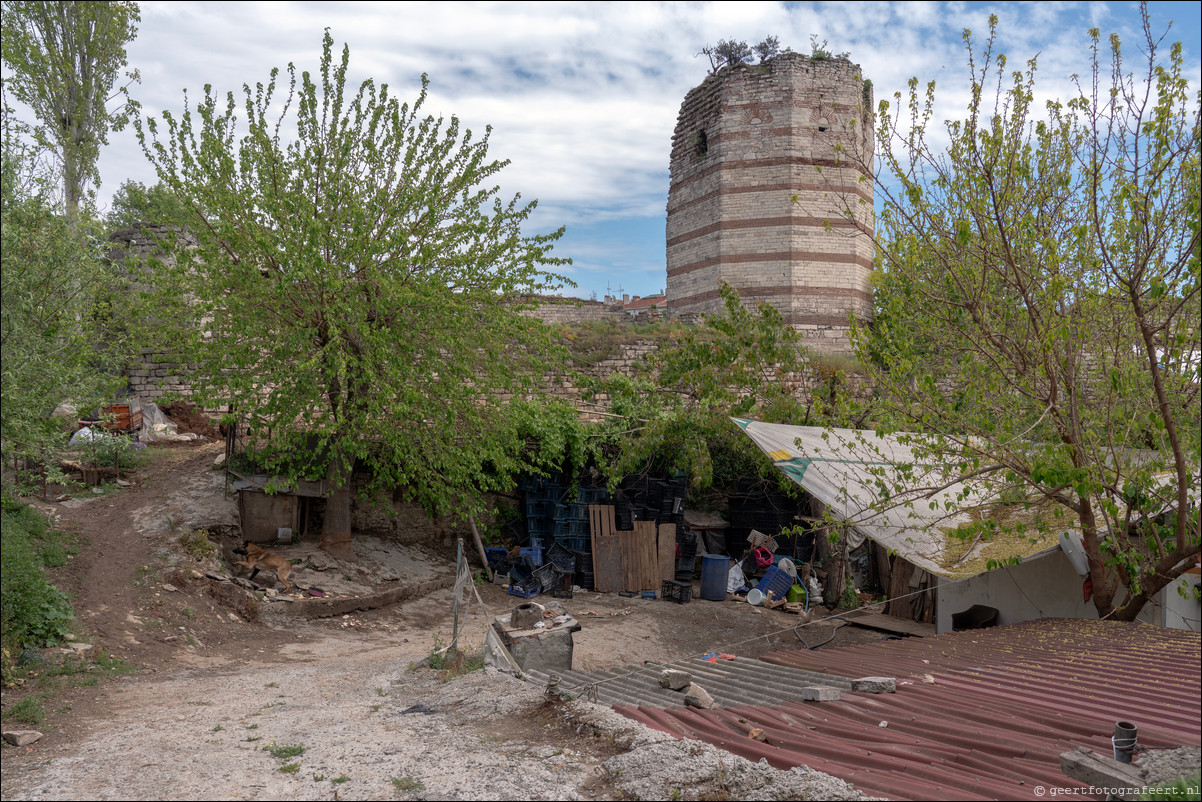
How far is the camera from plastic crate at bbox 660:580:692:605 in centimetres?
1288

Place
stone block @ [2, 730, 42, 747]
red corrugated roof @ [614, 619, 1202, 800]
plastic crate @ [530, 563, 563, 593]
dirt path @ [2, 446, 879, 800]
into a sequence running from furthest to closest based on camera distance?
plastic crate @ [530, 563, 563, 593], stone block @ [2, 730, 42, 747], dirt path @ [2, 446, 879, 800], red corrugated roof @ [614, 619, 1202, 800]

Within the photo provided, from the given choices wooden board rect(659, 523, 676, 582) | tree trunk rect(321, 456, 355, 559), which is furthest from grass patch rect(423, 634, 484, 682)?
wooden board rect(659, 523, 676, 582)

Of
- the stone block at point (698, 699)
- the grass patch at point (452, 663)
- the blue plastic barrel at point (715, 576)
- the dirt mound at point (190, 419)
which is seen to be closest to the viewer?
the stone block at point (698, 699)

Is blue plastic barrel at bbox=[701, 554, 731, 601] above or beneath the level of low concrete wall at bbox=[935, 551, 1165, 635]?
beneath

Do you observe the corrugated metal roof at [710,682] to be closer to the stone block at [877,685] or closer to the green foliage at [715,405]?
the stone block at [877,685]

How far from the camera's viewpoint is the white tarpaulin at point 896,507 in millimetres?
8281

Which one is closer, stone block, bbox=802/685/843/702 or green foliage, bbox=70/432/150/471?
stone block, bbox=802/685/843/702

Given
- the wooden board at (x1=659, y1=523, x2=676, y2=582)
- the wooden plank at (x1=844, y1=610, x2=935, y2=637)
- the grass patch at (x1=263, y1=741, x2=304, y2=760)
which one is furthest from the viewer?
the wooden board at (x1=659, y1=523, x2=676, y2=582)

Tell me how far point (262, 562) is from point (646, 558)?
633cm

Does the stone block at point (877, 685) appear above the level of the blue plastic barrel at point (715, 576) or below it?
above

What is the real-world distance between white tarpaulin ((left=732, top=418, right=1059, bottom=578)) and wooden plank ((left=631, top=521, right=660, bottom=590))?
4.33 meters

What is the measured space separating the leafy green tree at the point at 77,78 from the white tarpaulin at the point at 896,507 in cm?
1317

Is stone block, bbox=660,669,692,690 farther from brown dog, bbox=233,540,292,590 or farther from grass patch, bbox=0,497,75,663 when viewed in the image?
brown dog, bbox=233,540,292,590

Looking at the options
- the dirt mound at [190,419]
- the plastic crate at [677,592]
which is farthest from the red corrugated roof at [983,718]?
the dirt mound at [190,419]
